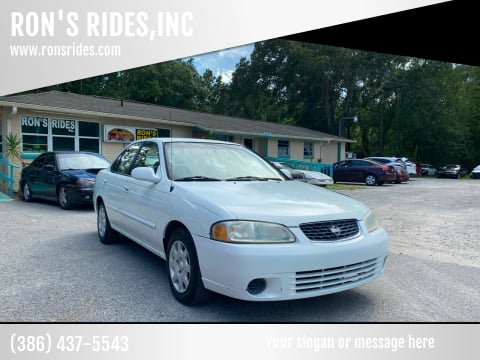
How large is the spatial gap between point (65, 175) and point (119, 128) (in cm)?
274

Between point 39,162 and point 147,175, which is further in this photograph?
point 39,162

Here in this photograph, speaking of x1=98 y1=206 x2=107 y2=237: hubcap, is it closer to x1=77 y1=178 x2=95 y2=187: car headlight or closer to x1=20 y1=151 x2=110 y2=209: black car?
x1=20 y1=151 x2=110 y2=209: black car

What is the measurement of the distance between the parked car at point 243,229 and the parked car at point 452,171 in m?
2.01

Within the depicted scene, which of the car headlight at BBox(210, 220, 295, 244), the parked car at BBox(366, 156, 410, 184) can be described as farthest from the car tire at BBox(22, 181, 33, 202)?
the car headlight at BBox(210, 220, 295, 244)

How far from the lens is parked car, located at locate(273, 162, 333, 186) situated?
4.59m

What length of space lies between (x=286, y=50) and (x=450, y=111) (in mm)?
2294

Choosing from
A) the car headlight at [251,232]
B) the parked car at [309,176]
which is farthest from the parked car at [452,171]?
the car headlight at [251,232]

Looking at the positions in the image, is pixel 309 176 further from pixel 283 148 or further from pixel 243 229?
pixel 243 229

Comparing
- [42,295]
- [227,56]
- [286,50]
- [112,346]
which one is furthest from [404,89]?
[42,295]

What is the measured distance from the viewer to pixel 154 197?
365 cm

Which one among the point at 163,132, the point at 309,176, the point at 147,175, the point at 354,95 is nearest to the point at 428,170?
the point at 354,95

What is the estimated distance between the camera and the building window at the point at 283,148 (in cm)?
479

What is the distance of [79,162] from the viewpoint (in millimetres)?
9047

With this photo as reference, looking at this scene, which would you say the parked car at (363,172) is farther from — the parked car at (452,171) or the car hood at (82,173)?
the car hood at (82,173)
